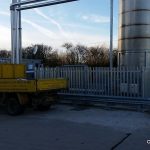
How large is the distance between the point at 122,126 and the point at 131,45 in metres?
5.54

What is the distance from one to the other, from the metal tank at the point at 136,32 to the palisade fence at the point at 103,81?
116cm

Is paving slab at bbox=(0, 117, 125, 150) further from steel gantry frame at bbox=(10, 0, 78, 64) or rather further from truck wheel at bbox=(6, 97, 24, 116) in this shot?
steel gantry frame at bbox=(10, 0, 78, 64)

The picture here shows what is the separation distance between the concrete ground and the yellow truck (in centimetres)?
38

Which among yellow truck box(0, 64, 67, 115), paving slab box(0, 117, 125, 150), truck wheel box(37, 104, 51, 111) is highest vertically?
yellow truck box(0, 64, 67, 115)

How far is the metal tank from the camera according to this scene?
48.9ft

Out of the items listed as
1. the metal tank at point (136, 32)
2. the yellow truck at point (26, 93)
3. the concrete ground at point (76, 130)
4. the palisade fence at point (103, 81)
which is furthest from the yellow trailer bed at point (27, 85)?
the metal tank at point (136, 32)

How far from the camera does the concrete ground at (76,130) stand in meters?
8.23

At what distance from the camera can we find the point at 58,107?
14.8 metres

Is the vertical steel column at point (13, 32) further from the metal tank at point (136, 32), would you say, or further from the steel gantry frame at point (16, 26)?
the metal tank at point (136, 32)

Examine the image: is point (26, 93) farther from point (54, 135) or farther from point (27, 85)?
point (54, 135)

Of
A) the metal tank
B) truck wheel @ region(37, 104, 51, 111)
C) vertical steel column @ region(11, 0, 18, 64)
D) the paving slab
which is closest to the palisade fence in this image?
the metal tank

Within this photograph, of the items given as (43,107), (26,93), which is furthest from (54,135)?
(43,107)

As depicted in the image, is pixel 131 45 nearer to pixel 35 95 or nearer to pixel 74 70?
pixel 74 70

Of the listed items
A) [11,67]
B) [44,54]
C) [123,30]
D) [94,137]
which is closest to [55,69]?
[11,67]
